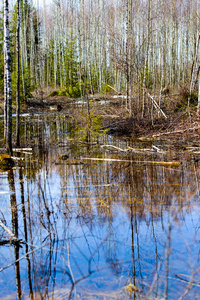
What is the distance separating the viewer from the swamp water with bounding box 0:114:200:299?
2.90 meters

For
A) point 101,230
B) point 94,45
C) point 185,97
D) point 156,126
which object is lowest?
point 101,230

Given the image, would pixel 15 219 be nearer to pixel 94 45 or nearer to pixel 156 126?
pixel 156 126

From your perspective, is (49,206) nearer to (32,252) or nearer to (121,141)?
(32,252)

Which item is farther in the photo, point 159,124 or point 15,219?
point 159,124

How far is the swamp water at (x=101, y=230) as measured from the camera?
9.52 feet

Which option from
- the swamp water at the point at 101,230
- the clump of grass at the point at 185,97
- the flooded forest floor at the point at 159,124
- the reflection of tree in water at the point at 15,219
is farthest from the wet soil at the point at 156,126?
the reflection of tree in water at the point at 15,219

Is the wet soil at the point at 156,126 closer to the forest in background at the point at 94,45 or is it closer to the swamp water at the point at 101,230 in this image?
the swamp water at the point at 101,230

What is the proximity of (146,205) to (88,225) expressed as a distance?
118 cm

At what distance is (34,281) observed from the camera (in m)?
2.99

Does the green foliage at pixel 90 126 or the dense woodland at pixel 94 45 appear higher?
the dense woodland at pixel 94 45

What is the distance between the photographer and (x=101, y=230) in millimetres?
4051

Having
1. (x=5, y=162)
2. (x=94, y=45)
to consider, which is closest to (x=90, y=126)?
(x=5, y=162)

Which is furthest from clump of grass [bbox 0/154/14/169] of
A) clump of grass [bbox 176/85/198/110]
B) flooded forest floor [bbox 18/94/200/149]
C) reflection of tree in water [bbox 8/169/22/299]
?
clump of grass [bbox 176/85/198/110]

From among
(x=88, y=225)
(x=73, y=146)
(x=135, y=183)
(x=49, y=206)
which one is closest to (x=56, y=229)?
(x=88, y=225)
